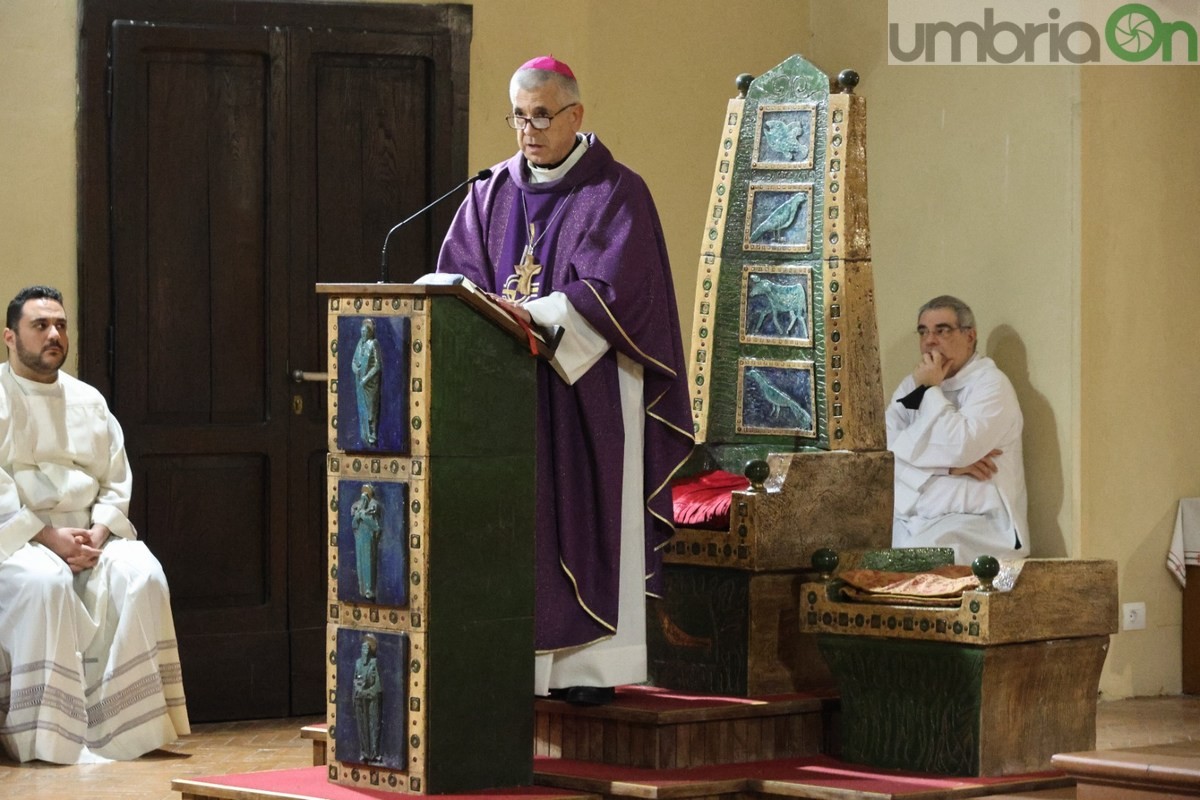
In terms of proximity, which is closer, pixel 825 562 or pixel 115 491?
pixel 825 562

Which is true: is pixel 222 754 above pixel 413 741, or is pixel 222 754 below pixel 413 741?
below

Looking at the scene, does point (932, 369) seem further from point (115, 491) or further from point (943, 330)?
point (115, 491)

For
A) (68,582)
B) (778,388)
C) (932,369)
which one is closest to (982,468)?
(932,369)

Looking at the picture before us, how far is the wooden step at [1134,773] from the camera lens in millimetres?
4387

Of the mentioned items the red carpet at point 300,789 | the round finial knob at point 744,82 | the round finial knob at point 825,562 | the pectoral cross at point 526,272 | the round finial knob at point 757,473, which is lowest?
the red carpet at point 300,789

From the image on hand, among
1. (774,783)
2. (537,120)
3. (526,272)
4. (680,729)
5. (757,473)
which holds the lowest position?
(774,783)

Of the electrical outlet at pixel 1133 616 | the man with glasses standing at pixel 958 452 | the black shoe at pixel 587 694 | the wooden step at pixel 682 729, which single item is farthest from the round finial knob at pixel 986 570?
the electrical outlet at pixel 1133 616

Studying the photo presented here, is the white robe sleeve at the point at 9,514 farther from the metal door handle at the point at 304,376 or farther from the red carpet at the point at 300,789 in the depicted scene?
the red carpet at the point at 300,789

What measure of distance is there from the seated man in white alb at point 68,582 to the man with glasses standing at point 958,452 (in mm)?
2623

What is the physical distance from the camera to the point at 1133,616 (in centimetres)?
751

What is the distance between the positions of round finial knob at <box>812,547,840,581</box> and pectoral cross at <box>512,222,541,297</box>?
1.03 meters

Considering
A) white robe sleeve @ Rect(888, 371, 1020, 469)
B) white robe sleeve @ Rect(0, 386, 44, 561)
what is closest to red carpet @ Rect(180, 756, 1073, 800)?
white robe sleeve @ Rect(0, 386, 44, 561)

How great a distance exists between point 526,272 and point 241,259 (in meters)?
2.28

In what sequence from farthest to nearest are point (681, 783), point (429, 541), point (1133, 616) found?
point (1133, 616) → point (681, 783) → point (429, 541)
